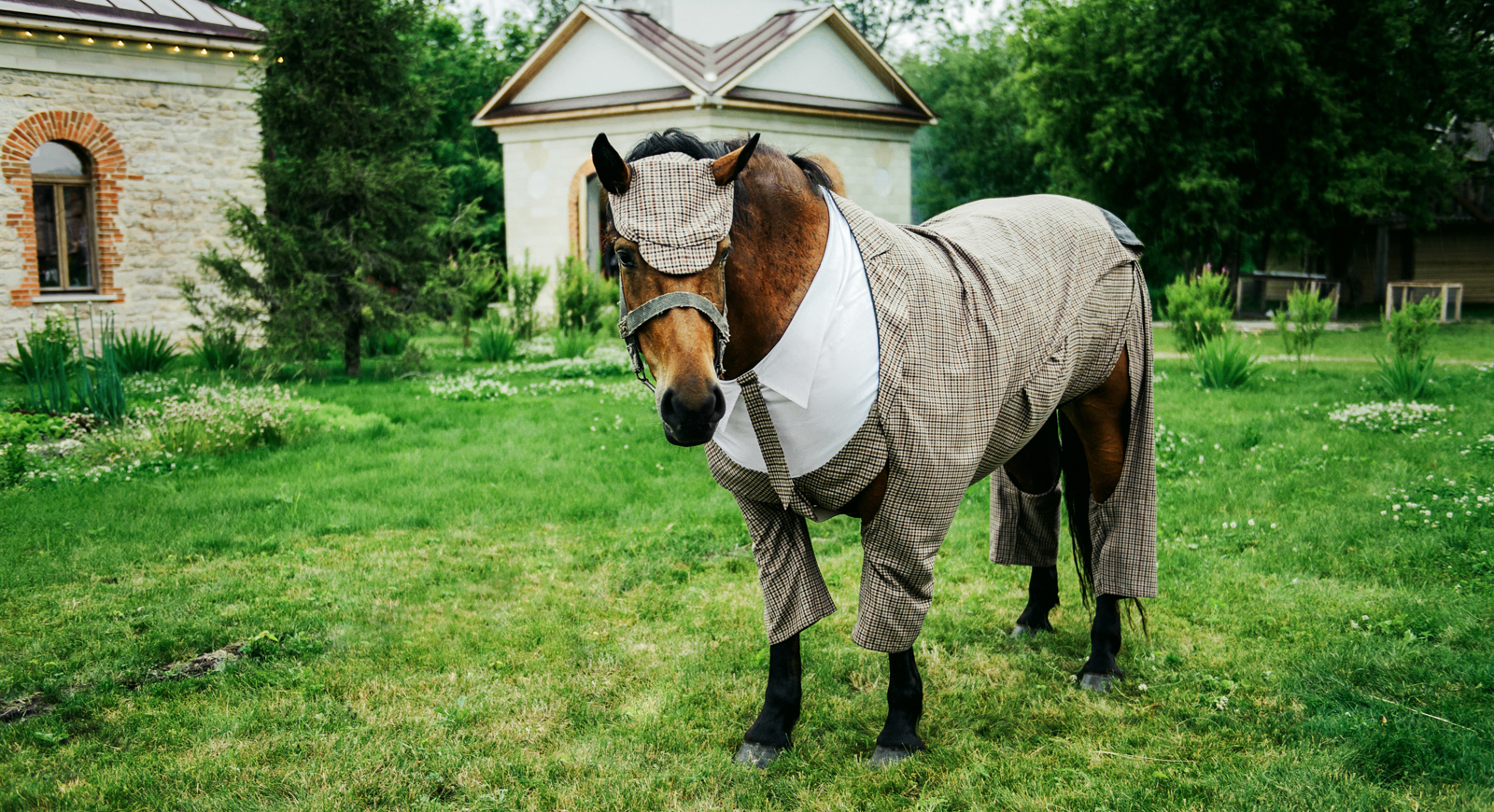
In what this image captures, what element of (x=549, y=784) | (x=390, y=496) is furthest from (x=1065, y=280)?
(x=390, y=496)

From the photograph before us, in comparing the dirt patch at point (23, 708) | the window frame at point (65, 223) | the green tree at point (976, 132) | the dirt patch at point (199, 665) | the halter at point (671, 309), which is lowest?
the dirt patch at point (23, 708)

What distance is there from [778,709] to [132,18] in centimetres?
1597

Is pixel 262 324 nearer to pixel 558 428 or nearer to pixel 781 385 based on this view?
pixel 558 428

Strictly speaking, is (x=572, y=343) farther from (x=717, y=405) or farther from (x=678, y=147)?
(x=717, y=405)

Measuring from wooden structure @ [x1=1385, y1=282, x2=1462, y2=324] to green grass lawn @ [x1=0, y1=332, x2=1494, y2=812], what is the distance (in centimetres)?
1523

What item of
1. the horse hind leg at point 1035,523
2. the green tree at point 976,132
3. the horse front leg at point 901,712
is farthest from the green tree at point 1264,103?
the horse front leg at point 901,712

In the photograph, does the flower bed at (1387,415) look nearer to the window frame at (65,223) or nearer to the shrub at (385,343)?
the shrub at (385,343)

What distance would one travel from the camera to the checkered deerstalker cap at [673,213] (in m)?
2.30

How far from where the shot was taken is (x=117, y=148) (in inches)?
561

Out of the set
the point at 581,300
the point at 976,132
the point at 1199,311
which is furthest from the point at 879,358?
the point at 976,132

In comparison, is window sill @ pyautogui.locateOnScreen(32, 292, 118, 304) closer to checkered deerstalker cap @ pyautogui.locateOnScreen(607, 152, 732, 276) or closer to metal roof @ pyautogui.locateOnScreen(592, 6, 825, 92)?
metal roof @ pyautogui.locateOnScreen(592, 6, 825, 92)

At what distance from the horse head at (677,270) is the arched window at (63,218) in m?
15.6

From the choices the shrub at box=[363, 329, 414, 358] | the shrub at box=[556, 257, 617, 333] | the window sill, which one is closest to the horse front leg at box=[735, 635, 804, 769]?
the shrub at box=[363, 329, 414, 358]

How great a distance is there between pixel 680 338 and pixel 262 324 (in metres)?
11.4
